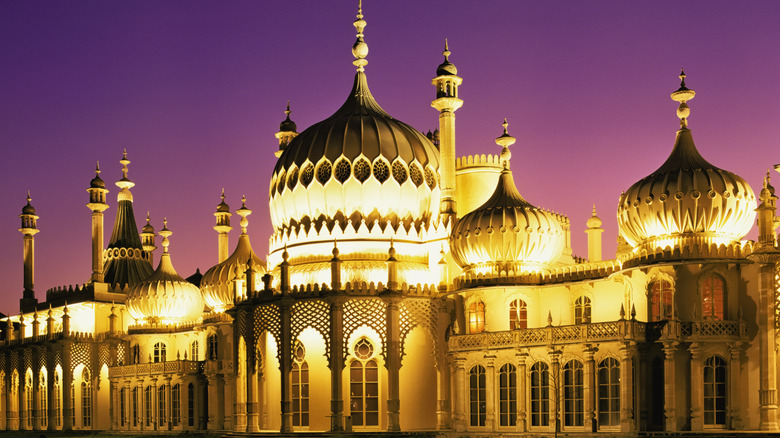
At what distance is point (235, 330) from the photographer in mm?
56219

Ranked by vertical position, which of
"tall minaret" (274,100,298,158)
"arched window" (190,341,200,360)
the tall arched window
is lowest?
the tall arched window

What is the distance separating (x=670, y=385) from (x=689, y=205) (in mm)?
6544

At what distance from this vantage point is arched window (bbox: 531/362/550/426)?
148 feet

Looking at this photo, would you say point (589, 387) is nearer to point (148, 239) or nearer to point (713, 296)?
point (713, 296)

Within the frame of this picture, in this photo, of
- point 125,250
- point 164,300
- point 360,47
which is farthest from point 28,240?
point 360,47

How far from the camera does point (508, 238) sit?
4891 cm

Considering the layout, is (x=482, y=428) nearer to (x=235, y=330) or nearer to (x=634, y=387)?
(x=634, y=387)

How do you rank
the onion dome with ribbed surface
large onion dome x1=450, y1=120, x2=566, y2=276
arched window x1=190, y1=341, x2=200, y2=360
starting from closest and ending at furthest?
1. large onion dome x1=450, y1=120, x2=566, y2=276
2. arched window x1=190, y1=341, x2=200, y2=360
3. the onion dome with ribbed surface

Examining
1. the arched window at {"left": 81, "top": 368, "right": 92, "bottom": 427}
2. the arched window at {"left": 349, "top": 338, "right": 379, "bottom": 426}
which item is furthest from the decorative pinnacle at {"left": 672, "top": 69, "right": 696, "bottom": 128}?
the arched window at {"left": 81, "top": 368, "right": 92, "bottom": 427}

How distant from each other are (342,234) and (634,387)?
17.5m

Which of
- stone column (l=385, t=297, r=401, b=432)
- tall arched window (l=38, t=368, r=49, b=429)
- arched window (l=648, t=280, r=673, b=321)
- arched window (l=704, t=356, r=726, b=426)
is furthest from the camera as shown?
tall arched window (l=38, t=368, r=49, b=429)

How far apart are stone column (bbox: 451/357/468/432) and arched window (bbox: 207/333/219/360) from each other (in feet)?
63.5

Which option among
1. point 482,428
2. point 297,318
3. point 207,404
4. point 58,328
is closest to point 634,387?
point 482,428

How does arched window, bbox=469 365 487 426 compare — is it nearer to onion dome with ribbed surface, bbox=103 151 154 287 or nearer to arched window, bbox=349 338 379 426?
arched window, bbox=349 338 379 426
